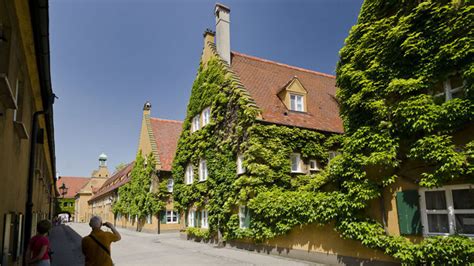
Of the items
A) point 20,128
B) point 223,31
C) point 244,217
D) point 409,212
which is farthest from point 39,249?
point 223,31

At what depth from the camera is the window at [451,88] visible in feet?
35.0

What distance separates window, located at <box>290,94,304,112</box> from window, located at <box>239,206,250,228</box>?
665cm

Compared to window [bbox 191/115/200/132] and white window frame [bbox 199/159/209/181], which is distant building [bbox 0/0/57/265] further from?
window [bbox 191/115/200/132]

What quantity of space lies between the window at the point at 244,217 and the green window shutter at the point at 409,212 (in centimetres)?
913

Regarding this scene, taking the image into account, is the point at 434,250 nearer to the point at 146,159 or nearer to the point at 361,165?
the point at 361,165

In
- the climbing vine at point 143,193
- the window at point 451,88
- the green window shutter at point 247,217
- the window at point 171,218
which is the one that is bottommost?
the window at point 171,218

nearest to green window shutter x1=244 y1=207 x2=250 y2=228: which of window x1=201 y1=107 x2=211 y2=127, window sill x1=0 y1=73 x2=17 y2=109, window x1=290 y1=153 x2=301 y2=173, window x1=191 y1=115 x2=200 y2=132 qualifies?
window x1=290 y1=153 x2=301 y2=173

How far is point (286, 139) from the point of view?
63.7 feet

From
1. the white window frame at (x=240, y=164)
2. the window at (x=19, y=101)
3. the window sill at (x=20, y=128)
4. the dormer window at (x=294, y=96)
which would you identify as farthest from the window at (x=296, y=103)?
the window sill at (x=20, y=128)

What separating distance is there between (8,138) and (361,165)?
10.3 meters

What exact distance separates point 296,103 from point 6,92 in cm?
1869

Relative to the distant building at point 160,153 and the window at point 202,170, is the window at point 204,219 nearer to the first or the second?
the window at point 202,170

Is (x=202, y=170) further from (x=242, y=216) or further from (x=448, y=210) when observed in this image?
(x=448, y=210)

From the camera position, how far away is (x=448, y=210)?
1041cm
